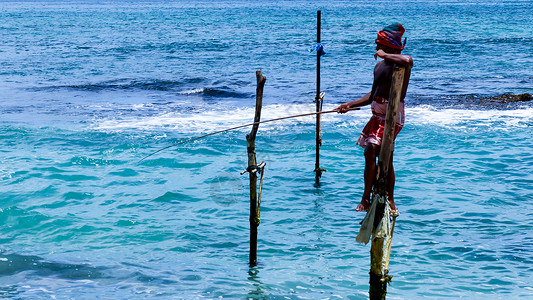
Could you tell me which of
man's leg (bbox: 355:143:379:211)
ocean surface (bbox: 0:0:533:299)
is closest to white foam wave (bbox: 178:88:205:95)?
ocean surface (bbox: 0:0:533:299)

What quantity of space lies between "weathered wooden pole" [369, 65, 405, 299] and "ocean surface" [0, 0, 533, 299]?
145 centimetres

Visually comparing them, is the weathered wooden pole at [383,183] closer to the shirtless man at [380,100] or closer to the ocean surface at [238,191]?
the shirtless man at [380,100]

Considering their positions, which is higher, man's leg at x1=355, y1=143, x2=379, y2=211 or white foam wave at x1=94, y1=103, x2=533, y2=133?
man's leg at x1=355, y1=143, x2=379, y2=211

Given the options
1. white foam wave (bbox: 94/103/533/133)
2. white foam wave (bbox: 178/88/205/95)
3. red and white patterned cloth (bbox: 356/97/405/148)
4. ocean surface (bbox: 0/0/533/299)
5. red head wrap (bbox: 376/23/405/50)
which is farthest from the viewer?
white foam wave (bbox: 178/88/205/95)

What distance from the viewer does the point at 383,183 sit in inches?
220

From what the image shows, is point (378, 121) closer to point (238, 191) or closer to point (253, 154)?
point (253, 154)

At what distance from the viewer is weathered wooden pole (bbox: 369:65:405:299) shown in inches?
215

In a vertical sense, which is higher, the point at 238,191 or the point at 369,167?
the point at 369,167

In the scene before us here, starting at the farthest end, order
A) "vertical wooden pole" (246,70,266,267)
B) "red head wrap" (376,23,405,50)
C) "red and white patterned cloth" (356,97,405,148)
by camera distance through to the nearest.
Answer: "vertical wooden pole" (246,70,266,267)
"red and white patterned cloth" (356,97,405,148)
"red head wrap" (376,23,405,50)

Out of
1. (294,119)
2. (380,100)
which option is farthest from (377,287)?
(294,119)

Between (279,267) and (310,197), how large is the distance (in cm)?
294

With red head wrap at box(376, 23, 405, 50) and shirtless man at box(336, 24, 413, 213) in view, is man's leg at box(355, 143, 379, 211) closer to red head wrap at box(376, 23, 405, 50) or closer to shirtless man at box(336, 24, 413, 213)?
shirtless man at box(336, 24, 413, 213)

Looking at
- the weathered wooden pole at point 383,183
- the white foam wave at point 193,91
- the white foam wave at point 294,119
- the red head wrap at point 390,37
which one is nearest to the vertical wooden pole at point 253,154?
the red head wrap at point 390,37

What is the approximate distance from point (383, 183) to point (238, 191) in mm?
6233
